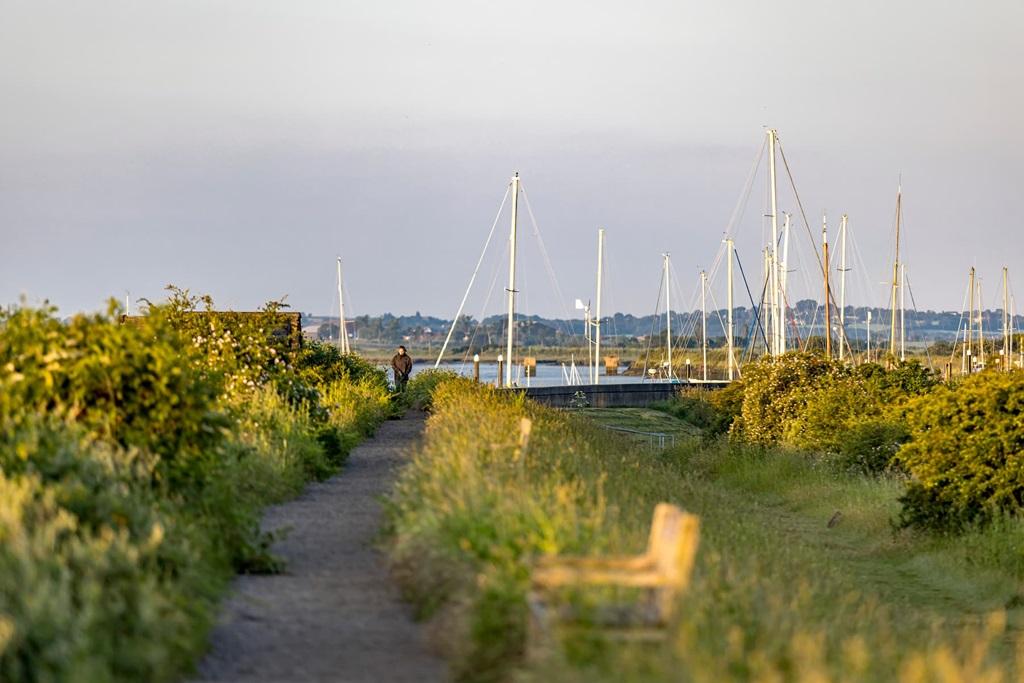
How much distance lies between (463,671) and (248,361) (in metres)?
16.4

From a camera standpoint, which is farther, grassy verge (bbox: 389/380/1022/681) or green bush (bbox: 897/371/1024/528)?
green bush (bbox: 897/371/1024/528)

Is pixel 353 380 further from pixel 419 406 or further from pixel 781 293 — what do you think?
pixel 781 293

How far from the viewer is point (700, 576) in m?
8.98

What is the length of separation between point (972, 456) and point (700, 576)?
12.9 metres

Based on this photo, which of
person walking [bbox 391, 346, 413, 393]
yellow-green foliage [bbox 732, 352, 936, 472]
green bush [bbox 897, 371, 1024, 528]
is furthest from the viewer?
person walking [bbox 391, 346, 413, 393]

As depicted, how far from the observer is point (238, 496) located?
13531 mm

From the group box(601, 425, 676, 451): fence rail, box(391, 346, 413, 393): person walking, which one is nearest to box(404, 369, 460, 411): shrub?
box(391, 346, 413, 393): person walking

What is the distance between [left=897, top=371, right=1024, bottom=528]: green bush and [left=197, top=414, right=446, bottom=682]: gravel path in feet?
31.2

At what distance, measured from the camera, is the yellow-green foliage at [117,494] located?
743 centimetres

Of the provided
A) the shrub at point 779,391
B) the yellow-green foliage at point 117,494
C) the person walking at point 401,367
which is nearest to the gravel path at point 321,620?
the yellow-green foliage at point 117,494

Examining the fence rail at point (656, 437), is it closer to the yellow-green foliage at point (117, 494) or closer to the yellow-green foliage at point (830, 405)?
the yellow-green foliage at point (830, 405)

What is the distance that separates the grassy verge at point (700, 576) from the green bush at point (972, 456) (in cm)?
63

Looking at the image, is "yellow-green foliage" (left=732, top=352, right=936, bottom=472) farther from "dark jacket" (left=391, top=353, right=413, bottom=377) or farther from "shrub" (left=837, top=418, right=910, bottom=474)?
"dark jacket" (left=391, top=353, right=413, bottom=377)

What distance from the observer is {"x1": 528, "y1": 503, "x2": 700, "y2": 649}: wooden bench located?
6.79 metres
